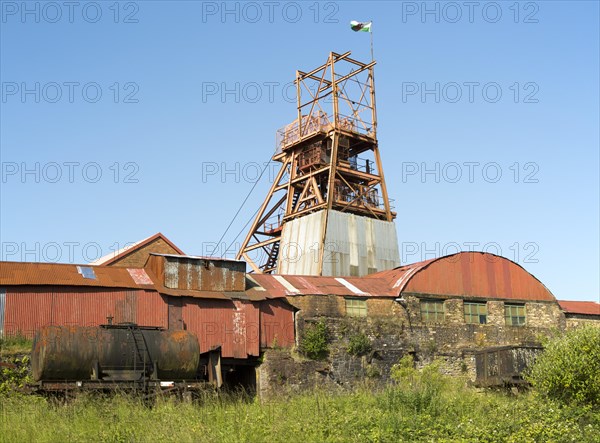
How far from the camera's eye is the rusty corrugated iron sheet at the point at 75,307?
87.1ft

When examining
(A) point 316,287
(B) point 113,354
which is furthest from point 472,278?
(B) point 113,354

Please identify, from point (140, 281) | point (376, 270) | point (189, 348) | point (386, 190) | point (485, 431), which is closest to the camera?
point (485, 431)

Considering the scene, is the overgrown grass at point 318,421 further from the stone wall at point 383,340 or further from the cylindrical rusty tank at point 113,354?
the stone wall at point 383,340

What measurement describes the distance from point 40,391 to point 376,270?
2389 centimetres

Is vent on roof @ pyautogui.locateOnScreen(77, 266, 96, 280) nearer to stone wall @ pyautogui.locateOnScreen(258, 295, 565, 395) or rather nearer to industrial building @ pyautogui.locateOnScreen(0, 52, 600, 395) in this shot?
industrial building @ pyautogui.locateOnScreen(0, 52, 600, 395)

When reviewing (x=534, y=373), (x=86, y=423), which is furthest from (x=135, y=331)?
(x=534, y=373)

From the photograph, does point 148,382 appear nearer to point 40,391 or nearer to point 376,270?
point 40,391

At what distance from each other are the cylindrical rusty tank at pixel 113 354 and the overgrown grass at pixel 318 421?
2.32 m

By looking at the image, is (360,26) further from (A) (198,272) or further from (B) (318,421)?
(B) (318,421)

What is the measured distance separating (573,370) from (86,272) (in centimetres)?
1864

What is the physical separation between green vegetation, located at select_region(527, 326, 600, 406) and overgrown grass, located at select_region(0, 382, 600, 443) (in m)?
0.83

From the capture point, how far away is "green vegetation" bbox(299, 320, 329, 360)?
2936 cm

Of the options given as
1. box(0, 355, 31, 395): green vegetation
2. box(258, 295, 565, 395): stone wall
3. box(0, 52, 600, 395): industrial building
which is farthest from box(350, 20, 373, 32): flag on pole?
box(0, 355, 31, 395): green vegetation

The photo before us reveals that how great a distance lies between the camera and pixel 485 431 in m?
16.0
